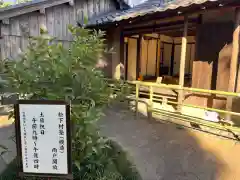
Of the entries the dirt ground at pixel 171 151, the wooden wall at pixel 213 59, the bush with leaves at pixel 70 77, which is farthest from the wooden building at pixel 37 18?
the wooden wall at pixel 213 59

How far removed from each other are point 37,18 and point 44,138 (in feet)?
18.3

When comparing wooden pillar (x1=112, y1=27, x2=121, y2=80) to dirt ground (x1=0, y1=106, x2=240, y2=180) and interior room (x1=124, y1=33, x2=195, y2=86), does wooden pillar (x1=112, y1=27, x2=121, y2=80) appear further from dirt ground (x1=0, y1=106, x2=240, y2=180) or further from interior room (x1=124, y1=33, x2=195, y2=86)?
dirt ground (x1=0, y1=106, x2=240, y2=180)

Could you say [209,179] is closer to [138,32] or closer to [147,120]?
[147,120]

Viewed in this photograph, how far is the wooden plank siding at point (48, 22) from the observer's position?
5805mm

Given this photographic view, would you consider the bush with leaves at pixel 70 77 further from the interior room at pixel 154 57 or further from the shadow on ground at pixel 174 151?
the interior room at pixel 154 57

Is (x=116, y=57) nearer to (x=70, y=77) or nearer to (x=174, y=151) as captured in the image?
(x=174, y=151)

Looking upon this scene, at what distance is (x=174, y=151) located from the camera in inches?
135

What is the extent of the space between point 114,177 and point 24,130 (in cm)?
138

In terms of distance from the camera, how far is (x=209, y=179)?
9.02 ft

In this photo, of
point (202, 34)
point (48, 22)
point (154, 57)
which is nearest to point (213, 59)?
point (202, 34)

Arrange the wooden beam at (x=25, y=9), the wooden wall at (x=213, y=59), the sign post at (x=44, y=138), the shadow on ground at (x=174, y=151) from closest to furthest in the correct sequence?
the sign post at (x=44, y=138), the shadow on ground at (x=174, y=151), the wooden wall at (x=213, y=59), the wooden beam at (x=25, y=9)

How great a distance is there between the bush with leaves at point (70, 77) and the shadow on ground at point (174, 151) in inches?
42.3

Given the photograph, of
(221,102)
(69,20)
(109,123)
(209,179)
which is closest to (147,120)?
(109,123)

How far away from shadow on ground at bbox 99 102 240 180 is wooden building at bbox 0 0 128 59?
3.32 metres
